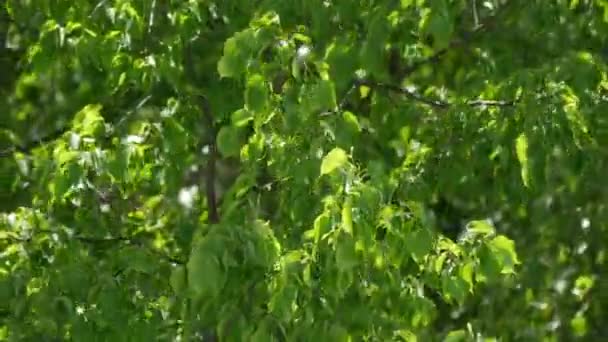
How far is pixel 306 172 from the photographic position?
3896 millimetres

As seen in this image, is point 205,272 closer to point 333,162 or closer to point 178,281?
point 333,162

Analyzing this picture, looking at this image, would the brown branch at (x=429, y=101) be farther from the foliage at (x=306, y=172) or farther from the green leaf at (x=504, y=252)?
the green leaf at (x=504, y=252)

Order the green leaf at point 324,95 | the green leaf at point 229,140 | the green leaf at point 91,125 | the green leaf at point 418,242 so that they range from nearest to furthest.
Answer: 1. the green leaf at point 418,242
2. the green leaf at point 324,95
3. the green leaf at point 229,140
4. the green leaf at point 91,125

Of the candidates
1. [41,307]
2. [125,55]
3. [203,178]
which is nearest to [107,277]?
[41,307]

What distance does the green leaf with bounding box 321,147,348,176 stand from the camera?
3.48 metres

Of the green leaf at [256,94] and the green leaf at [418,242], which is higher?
the green leaf at [256,94]

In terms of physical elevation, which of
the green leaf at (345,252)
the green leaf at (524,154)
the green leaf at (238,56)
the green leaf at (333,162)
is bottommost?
the green leaf at (524,154)

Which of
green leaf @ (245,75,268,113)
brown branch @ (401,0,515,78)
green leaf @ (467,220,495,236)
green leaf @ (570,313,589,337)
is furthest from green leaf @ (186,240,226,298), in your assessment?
green leaf @ (570,313,589,337)

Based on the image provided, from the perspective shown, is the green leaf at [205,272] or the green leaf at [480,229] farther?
the green leaf at [480,229]

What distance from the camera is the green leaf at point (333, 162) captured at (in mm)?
3482

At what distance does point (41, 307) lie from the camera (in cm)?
436

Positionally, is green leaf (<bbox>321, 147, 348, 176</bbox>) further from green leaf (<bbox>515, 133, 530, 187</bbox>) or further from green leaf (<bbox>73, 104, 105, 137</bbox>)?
green leaf (<bbox>73, 104, 105, 137</bbox>)

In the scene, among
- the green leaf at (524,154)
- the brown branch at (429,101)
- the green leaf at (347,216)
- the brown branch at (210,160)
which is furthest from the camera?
the brown branch at (210,160)

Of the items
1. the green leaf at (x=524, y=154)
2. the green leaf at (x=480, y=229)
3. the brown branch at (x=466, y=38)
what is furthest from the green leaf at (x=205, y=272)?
the brown branch at (x=466, y=38)
